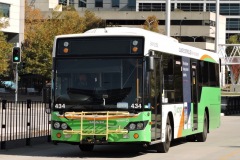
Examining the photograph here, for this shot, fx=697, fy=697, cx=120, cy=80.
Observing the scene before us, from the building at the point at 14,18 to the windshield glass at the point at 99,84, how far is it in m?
73.1

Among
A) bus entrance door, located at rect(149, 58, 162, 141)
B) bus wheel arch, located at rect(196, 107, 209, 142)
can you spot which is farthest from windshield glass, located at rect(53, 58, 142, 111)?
bus wheel arch, located at rect(196, 107, 209, 142)

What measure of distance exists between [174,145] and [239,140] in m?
3.37

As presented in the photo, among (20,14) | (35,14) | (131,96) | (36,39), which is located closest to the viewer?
(131,96)

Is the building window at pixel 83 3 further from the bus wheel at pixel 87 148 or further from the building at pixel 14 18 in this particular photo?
the bus wheel at pixel 87 148

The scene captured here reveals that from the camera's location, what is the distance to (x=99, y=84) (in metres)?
16.6

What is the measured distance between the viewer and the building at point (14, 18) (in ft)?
294

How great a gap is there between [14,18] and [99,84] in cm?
7649

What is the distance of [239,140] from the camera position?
2394 centimetres

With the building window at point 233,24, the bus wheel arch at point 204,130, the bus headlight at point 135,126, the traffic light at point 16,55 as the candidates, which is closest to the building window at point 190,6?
the building window at point 233,24

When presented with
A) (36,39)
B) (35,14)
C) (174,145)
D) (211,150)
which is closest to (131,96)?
(211,150)

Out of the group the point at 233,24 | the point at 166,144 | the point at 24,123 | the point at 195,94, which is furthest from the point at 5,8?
the point at 233,24

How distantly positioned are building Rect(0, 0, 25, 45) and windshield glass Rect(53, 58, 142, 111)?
240 feet

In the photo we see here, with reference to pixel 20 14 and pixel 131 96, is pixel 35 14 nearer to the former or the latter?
pixel 20 14

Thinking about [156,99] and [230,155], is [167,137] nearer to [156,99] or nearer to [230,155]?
[156,99]
